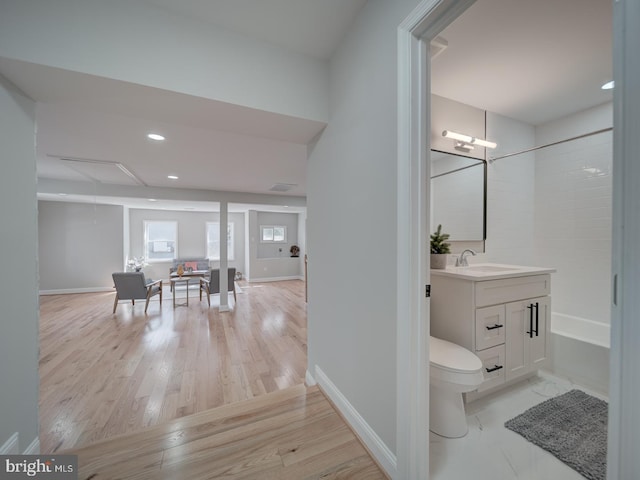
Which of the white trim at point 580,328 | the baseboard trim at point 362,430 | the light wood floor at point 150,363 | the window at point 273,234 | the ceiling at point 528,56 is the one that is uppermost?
the ceiling at point 528,56

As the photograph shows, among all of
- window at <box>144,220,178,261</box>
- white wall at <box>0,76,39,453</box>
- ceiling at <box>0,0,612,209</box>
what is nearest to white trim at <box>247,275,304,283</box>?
window at <box>144,220,178,261</box>

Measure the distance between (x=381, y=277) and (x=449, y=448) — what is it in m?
1.13

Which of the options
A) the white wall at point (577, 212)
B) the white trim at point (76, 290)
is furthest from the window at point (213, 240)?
the white wall at point (577, 212)

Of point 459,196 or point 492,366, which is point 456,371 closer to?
point 492,366

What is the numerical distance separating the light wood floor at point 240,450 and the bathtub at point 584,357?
200 cm

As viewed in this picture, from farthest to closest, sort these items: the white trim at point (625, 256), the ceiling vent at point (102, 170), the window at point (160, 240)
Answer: the window at point (160, 240), the ceiling vent at point (102, 170), the white trim at point (625, 256)

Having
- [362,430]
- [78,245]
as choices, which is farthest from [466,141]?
[78,245]

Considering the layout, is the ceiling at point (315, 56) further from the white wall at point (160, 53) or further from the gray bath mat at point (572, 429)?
the gray bath mat at point (572, 429)

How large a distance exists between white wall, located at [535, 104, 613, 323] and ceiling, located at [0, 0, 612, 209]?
22 centimetres

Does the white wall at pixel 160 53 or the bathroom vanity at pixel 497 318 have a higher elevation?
the white wall at pixel 160 53

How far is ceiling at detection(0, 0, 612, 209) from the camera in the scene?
50.6 inches

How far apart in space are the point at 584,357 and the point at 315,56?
307cm

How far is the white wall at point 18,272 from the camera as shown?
1.16 meters

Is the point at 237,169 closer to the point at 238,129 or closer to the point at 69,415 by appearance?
the point at 238,129
